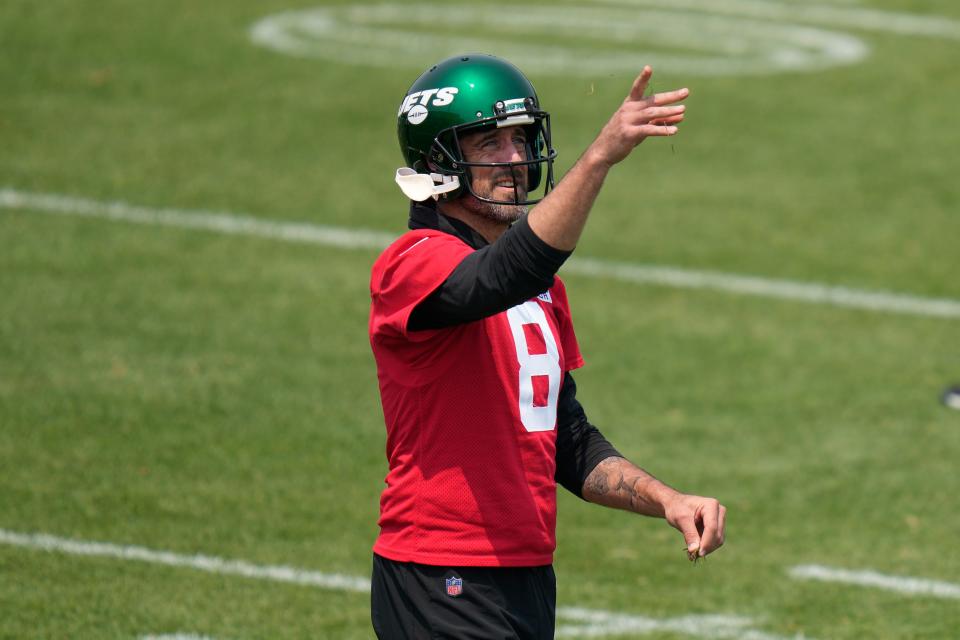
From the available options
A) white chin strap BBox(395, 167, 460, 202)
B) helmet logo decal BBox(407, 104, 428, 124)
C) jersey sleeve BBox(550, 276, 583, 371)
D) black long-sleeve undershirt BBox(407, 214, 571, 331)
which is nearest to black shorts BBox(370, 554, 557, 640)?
jersey sleeve BBox(550, 276, 583, 371)

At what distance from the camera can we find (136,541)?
7.77 m

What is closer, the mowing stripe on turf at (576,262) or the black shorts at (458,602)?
the black shorts at (458,602)

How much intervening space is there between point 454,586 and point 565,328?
0.89 metres

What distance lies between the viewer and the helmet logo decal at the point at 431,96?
4.82m

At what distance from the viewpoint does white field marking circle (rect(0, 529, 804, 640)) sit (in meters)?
7.09

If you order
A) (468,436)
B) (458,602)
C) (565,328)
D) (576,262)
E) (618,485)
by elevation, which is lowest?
(576,262)

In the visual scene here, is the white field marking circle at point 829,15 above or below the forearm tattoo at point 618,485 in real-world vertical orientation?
below

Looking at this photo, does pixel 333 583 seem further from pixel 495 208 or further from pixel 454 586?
pixel 495 208

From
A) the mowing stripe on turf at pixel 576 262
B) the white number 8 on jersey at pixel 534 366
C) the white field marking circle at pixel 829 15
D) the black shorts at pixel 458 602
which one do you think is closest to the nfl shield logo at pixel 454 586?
the black shorts at pixel 458 602

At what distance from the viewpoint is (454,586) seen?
4.66 m

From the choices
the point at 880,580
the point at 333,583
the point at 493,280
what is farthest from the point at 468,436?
the point at 880,580

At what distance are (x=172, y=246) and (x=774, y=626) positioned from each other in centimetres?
657

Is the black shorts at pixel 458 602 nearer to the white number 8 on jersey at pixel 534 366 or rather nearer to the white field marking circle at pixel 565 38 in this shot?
the white number 8 on jersey at pixel 534 366

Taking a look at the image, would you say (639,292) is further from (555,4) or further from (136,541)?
(555,4)
